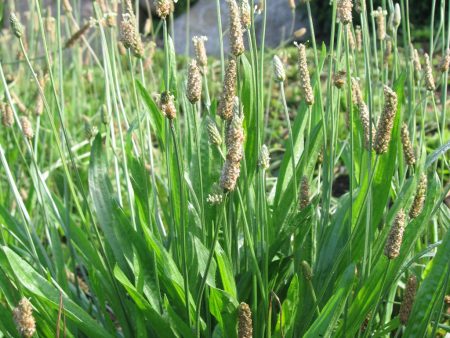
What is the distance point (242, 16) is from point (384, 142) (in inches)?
14.0

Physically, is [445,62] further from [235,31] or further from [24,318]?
[24,318]

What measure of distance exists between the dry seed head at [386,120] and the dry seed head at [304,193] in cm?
29

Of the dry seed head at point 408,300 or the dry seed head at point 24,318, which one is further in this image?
the dry seed head at point 408,300

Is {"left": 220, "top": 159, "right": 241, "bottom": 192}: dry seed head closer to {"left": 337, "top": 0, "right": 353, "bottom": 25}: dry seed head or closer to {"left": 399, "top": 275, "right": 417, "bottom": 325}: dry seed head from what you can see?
{"left": 337, "top": 0, "right": 353, "bottom": 25}: dry seed head

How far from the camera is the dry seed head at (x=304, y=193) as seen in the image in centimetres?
141

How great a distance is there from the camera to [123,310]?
1.56 m

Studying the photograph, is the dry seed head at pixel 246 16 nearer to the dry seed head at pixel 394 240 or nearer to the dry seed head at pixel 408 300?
the dry seed head at pixel 394 240

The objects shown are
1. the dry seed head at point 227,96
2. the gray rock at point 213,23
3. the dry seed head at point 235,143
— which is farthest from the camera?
the gray rock at point 213,23

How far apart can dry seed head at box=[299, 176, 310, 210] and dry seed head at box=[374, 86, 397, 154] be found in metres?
0.29

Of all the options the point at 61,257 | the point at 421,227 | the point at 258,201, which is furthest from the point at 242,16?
the point at 61,257

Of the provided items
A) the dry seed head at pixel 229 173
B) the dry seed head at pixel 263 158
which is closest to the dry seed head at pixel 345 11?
the dry seed head at pixel 263 158

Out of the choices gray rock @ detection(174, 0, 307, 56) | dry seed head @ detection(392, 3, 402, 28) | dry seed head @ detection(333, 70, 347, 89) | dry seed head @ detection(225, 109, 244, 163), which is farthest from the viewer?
gray rock @ detection(174, 0, 307, 56)

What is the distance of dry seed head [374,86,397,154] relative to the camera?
3.53 feet

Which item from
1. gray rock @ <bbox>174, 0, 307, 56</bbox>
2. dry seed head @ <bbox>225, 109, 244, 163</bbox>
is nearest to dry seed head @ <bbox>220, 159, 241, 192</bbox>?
dry seed head @ <bbox>225, 109, 244, 163</bbox>
